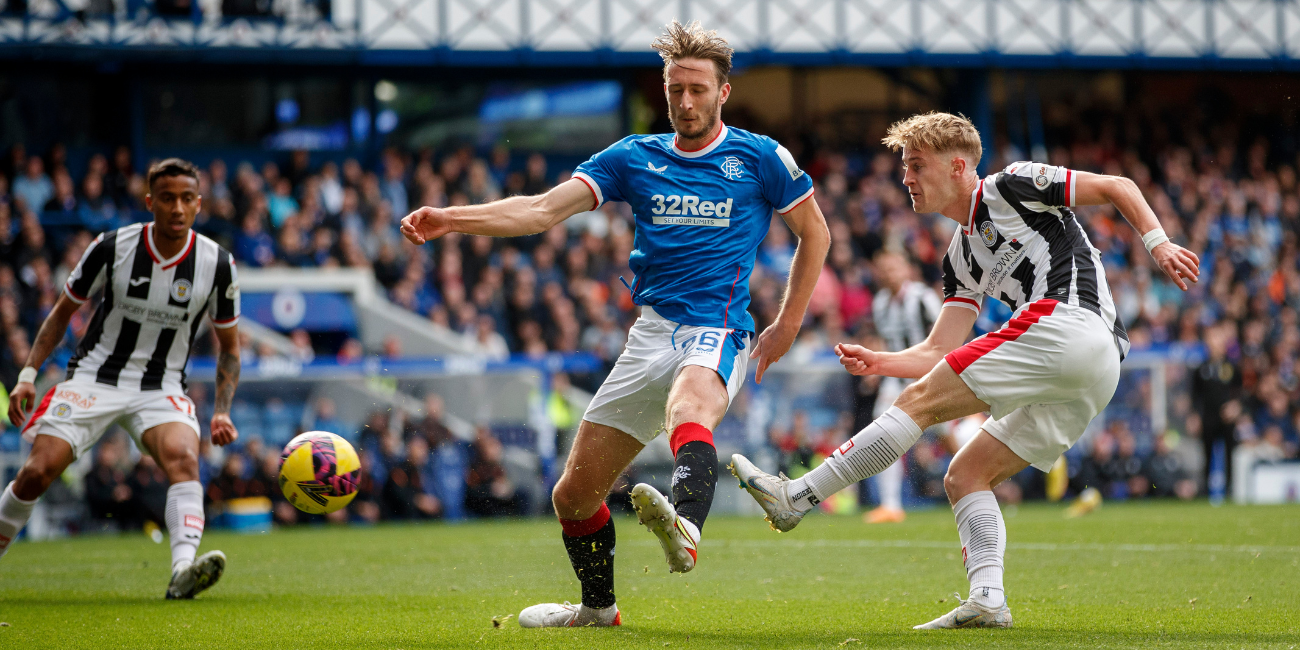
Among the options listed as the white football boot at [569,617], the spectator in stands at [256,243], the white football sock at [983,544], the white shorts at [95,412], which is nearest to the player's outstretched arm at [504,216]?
the white football boot at [569,617]

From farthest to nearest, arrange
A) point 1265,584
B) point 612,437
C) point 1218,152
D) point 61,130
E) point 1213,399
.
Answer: point 1218,152, point 61,130, point 1213,399, point 1265,584, point 612,437

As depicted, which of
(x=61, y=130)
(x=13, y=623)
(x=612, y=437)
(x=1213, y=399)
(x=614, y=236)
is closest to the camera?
(x=612, y=437)

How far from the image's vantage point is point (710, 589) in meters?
7.25

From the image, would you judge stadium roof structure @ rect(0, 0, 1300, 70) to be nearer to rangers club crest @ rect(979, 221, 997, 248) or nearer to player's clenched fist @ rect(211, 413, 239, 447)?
player's clenched fist @ rect(211, 413, 239, 447)

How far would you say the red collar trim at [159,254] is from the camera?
7.23 meters

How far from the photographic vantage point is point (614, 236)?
59.4ft

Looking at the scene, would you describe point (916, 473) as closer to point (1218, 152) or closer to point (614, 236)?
point (614, 236)

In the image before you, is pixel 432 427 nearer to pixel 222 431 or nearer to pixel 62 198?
pixel 62 198

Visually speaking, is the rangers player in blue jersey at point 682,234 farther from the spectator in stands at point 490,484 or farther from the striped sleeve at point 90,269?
the spectator in stands at point 490,484

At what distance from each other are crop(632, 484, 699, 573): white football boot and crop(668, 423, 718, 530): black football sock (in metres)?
0.12

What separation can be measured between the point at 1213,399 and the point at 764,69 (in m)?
11.1

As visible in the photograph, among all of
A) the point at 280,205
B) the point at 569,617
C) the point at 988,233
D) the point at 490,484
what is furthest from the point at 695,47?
the point at 280,205

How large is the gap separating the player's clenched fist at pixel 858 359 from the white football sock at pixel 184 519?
379 cm

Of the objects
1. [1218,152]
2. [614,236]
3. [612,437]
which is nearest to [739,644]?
[612,437]
